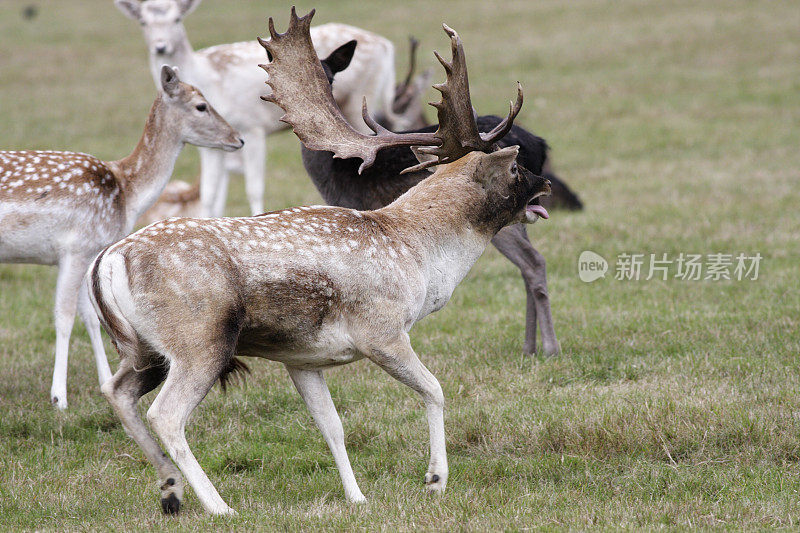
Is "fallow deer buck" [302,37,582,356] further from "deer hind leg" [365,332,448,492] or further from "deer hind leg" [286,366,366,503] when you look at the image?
"deer hind leg" [365,332,448,492]

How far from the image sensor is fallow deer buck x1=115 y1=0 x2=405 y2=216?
947 centimetres

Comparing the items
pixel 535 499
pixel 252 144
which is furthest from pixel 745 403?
pixel 252 144

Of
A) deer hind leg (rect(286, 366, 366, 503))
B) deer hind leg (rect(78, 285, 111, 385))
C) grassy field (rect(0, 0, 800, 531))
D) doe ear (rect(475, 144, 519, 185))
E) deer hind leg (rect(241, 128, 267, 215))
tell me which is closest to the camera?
grassy field (rect(0, 0, 800, 531))

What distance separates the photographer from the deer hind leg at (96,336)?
6.19m

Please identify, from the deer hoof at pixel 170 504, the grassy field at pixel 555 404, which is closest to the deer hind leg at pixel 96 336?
the grassy field at pixel 555 404

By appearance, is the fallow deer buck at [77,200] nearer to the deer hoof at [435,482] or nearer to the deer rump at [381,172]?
the deer rump at [381,172]

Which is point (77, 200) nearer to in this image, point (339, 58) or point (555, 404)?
point (339, 58)

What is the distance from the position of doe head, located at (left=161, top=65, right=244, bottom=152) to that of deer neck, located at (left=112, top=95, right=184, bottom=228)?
0.13 feet

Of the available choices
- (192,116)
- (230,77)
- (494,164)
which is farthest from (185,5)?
(494,164)

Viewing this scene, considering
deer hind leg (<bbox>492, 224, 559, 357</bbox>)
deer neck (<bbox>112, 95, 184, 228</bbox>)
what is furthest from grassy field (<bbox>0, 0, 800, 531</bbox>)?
deer neck (<bbox>112, 95, 184, 228</bbox>)

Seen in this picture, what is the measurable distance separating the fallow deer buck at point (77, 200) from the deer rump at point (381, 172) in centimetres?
95

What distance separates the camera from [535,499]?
4.39m

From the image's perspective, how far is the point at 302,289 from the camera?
4.08 metres

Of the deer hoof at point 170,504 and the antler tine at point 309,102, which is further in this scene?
the antler tine at point 309,102
